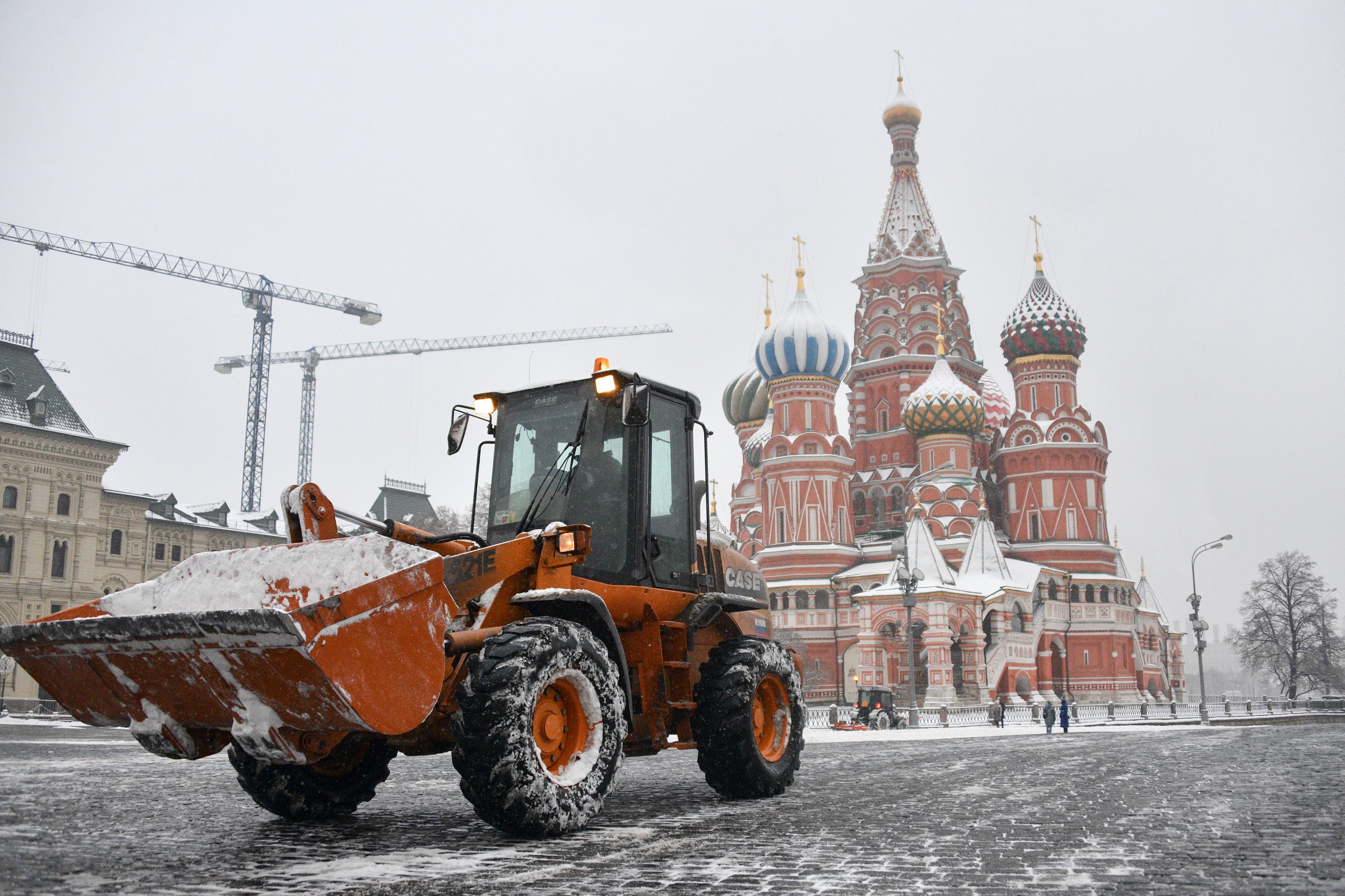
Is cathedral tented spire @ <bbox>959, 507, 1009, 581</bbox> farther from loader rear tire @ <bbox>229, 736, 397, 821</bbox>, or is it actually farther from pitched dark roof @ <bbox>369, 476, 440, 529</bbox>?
loader rear tire @ <bbox>229, 736, 397, 821</bbox>

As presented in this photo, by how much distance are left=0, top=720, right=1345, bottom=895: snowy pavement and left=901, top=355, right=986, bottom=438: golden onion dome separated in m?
41.9

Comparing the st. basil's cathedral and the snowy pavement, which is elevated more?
the st. basil's cathedral

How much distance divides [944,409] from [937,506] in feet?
16.0

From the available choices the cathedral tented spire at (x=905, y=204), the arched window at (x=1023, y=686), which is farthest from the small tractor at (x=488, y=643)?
the cathedral tented spire at (x=905, y=204)

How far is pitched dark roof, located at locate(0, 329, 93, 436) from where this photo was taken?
45.8 m

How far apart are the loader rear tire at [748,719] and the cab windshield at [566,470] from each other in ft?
4.34

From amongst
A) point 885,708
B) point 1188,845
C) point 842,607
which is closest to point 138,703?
point 1188,845

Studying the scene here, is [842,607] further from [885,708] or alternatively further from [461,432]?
[461,432]

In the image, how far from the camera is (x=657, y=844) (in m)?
5.92

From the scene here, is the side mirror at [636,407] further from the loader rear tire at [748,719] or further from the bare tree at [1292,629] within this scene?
the bare tree at [1292,629]

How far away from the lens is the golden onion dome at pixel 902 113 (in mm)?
63719

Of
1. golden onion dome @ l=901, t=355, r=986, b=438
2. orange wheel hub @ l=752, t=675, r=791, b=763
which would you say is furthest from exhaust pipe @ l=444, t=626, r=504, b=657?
golden onion dome @ l=901, t=355, r=986, b=438

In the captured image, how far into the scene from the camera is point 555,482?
292 inches

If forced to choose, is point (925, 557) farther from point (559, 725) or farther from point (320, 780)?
point (559, 725)
